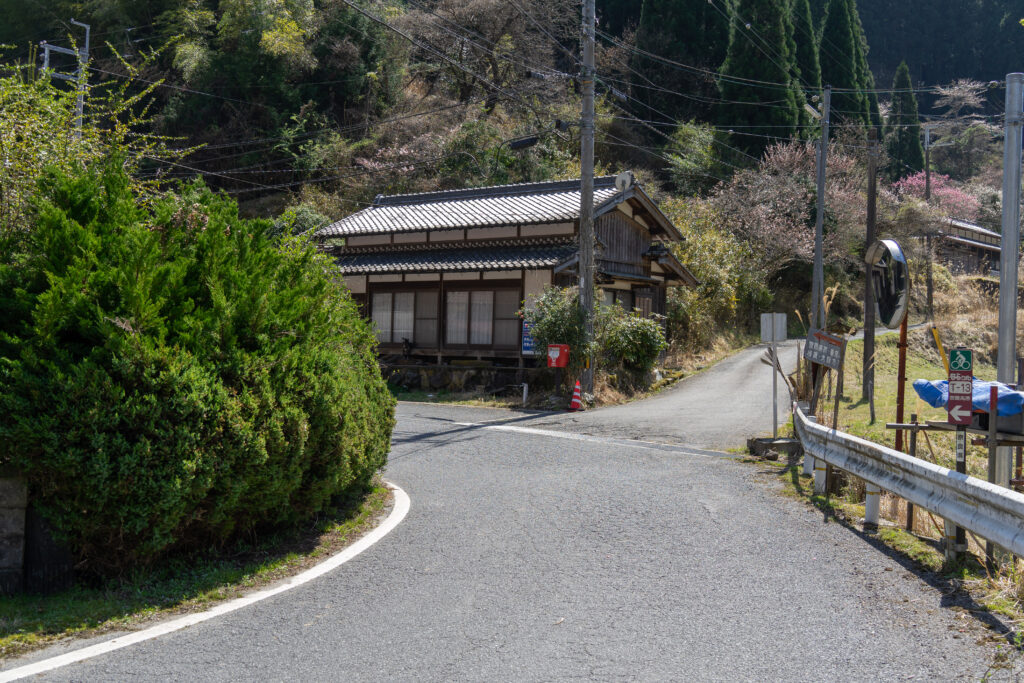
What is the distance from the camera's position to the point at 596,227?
2239cm

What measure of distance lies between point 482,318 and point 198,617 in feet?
59.0

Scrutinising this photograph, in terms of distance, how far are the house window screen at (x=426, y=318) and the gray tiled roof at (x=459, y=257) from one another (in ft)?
3.54

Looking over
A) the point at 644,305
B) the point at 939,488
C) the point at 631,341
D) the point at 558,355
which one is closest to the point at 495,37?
the point at 644,305

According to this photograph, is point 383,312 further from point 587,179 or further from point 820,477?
point 820,477

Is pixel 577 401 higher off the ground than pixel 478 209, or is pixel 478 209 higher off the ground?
pixel 478 209

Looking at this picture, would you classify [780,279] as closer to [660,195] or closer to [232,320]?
[660,195]

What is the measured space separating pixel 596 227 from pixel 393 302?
6.85 meters

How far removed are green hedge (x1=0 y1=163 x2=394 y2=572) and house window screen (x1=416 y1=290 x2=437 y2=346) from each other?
55.9ft

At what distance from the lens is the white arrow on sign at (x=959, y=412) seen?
5570 millimetres

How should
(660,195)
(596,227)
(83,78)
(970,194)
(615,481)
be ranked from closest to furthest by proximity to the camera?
(83,78) < (615,481) < (596,227) < (660,195) < (970,194)

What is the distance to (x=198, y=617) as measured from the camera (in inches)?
185

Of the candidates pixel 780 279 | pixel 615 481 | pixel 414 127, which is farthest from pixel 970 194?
pixel 615 481

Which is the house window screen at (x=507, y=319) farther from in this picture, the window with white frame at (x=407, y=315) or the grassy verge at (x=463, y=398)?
the window with white frame at (x=407, y=315)

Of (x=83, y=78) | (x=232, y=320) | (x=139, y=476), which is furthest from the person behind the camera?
(x=83, y=78)
